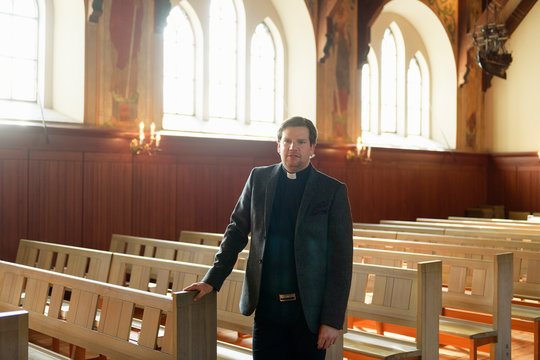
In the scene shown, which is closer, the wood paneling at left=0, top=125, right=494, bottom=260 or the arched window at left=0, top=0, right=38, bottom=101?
the wood paneling at left=0, top=125, right=494, bottom=260

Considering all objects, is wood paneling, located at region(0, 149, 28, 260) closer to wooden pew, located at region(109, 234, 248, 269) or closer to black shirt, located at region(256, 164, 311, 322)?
wooden pew, located at region(109, 234, 248, 269)

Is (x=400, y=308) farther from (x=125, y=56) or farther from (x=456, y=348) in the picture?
(x=125, y=56)

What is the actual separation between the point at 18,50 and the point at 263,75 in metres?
4.63

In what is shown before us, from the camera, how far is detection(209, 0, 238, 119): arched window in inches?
456

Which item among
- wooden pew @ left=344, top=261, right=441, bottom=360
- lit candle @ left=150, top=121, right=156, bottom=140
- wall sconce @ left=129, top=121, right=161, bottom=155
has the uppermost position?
lit candle @ left=150, top=121, right=156, bottom=140

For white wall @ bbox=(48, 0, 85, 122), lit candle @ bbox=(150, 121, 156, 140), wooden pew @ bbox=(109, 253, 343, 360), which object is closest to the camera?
wooden pew @ bbox=(109, 253, 343, 360)

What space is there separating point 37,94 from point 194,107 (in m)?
2.77

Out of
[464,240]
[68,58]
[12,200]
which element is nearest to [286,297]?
[464,240]

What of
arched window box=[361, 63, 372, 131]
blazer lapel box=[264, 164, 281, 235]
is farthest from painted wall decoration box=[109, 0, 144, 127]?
blazer lapel box=[264, 164, 281, 235]

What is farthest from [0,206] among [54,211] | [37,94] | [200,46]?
[200,46]

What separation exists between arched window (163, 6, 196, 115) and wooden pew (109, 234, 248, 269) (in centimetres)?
381

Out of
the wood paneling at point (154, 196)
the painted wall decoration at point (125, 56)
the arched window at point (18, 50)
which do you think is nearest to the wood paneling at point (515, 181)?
the wood paneling at point (154, 196)

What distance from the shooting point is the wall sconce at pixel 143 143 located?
9195 mm

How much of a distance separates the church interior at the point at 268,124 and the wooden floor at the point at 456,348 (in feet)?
0.11
